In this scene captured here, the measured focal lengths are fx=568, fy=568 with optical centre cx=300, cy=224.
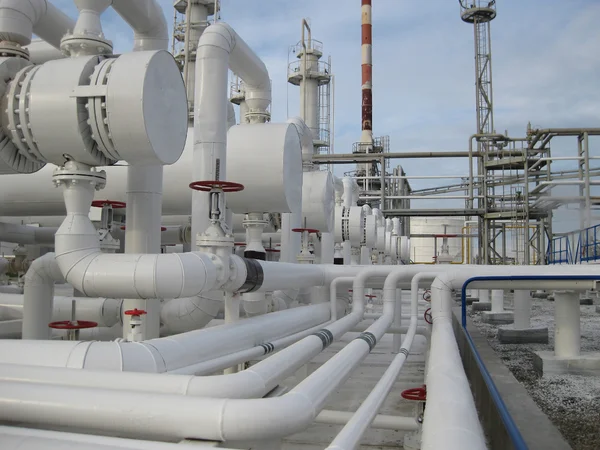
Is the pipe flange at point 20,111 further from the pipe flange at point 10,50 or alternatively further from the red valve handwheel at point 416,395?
the red valve handwheel at point 416,395

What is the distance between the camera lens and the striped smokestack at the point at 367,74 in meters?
26.7

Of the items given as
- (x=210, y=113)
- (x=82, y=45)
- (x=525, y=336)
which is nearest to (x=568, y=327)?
(x=525, y=336)

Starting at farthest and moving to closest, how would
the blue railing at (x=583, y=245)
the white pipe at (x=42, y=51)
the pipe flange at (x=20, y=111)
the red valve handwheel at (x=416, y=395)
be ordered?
1. the blue railing at (x=583, y=245)
2. the white pipe at (x=42, y=51)
3. the red valve handwheel at (x=416, y=395)
4. the pipe flange at (x=20, y=111)

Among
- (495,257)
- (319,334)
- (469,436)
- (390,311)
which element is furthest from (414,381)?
(495,257)

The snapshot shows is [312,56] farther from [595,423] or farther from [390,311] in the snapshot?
[595,423]

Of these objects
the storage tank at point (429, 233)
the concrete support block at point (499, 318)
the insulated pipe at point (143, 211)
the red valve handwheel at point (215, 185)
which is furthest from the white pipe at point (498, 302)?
the storage tank at point (429, 233)

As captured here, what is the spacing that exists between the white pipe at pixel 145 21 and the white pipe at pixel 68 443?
4104mm

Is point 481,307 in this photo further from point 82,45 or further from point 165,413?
point 165,413

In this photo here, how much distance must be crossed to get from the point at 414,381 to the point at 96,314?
3.90 meters

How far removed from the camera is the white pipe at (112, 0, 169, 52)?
5.09m

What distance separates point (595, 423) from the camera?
15.4ft

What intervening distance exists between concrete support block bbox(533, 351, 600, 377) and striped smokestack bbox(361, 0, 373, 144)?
21.1m

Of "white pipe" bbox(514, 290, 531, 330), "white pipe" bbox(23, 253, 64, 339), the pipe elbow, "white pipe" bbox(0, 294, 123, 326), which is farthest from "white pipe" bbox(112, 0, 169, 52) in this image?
"white pipe" bbox(514, 290, 531, 330)

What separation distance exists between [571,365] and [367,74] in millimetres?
22352
